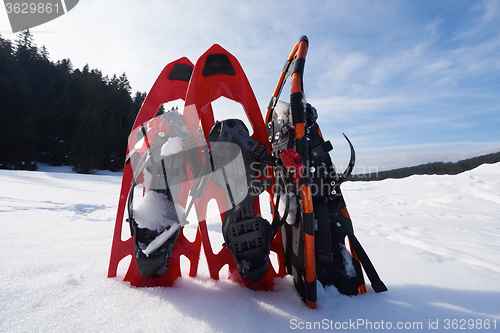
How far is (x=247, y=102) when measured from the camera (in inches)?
74.3

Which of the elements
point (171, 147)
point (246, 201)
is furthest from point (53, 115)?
point (246, 201)

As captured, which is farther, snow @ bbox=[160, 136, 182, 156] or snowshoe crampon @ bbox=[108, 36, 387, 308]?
snow @ bbox=[160, 136, 182, 156]

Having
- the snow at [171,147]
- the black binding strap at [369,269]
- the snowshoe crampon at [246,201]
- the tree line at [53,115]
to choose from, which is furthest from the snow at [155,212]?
the tree line at [53,115]

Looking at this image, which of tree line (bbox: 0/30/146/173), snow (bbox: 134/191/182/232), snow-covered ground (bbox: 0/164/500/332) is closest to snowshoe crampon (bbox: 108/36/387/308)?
snow (bbox: 134/191/182/232)

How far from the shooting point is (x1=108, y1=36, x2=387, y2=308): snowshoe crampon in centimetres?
131

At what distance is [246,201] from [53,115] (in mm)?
29339

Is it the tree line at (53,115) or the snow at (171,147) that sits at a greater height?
the tree line at (53,115)

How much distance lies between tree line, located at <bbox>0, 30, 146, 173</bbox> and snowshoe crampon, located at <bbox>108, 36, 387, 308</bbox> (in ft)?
62.4

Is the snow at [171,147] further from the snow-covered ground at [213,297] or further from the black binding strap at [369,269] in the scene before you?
the black binding strap at [369,269]

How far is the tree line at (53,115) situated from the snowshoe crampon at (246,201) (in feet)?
62.4

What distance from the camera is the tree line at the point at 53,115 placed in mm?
18438

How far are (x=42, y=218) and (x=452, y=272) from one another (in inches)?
182

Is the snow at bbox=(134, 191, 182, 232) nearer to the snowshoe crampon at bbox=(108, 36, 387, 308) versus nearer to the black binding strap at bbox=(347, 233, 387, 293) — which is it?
the snowshoe crampon at bbox=(108, 36, 387, 308)

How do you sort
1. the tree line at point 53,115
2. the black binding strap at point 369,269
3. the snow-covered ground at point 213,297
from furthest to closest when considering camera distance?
the tree line at point 53,115
the black binding strap at point 369,269
the snow-covered ground at point 213,297
